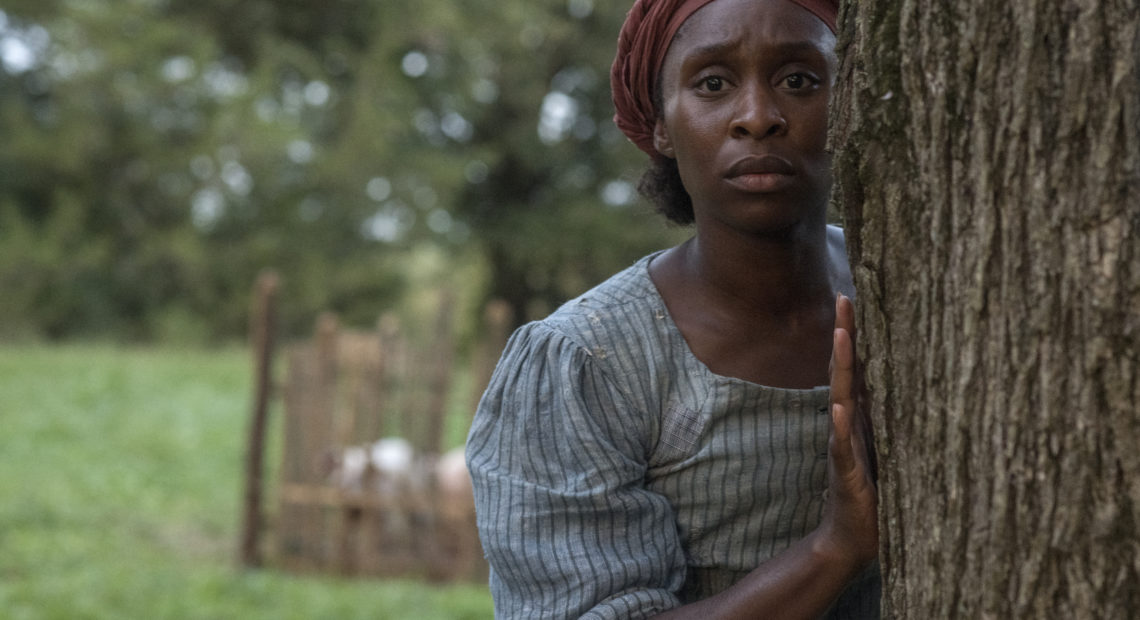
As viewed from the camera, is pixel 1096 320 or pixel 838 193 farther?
pixel 838 193

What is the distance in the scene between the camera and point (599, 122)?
891 inches

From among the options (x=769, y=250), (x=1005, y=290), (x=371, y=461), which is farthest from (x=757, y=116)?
(x=371, y=461)

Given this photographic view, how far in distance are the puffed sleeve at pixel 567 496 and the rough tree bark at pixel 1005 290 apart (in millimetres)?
408

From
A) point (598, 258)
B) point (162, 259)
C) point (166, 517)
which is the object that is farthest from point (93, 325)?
point (166, 517)

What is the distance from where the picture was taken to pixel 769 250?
2033 mm

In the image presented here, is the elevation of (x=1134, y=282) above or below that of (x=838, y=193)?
below

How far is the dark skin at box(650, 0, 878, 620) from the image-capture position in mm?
1772

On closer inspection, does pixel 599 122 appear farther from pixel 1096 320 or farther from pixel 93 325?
pixel 1096 320

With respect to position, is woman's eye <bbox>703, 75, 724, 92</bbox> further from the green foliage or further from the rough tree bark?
the green foliage

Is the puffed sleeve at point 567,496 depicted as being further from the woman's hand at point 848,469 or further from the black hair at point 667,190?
the black hair at point 667,190

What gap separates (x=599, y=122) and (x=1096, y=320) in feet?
70.5

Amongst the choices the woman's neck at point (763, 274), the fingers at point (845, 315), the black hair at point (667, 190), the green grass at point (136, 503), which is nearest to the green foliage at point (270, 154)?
the green grass at point (136, 503)

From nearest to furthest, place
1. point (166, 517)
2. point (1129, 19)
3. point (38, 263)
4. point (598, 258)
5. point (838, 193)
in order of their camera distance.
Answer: point (1129, 19), point (838, 193), point (166, 517), point (38, 263), point (598, 258)

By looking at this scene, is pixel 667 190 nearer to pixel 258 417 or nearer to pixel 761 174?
pixel 761 174
